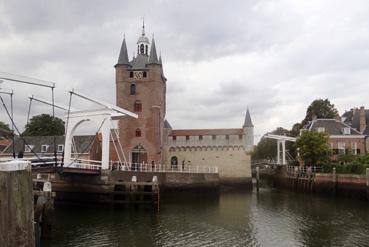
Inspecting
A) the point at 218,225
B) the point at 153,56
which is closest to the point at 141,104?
the point at 153,56

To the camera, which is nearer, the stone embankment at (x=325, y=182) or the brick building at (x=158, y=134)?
the stone embankment at (x=325, y=182)

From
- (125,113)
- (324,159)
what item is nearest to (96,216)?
(125,113)

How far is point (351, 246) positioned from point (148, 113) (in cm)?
2750

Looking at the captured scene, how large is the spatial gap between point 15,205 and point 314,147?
118ft

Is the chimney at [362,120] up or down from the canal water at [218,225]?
up

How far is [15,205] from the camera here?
183 inches

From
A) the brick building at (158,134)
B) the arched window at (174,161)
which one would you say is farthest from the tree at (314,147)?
the arched window at (174,161)

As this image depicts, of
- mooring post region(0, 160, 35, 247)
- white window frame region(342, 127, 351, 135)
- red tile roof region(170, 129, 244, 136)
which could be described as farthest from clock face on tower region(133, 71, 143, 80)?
mooring post region(0, 160, 35, 247)

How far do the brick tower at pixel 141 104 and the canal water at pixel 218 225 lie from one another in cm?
1233

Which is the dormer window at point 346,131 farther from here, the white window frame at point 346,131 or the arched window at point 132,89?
the arched window at point 132,89

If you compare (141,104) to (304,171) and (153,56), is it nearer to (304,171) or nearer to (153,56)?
(153,56)

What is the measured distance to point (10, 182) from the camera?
469cm

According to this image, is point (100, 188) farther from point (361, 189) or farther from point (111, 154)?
point (361, 189)

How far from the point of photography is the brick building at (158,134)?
39281mm
